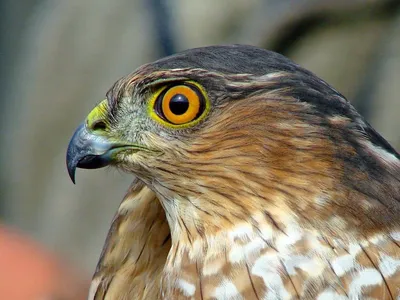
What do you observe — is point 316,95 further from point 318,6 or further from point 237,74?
point 318,6

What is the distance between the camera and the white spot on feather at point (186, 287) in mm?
959

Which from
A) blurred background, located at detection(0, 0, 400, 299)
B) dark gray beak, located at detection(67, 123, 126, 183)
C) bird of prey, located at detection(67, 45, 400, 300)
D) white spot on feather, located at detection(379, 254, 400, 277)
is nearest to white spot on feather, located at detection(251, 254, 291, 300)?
bird of prey, located at detection(67, 45, 400, 300)

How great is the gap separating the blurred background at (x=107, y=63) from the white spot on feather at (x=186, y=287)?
0.67 m

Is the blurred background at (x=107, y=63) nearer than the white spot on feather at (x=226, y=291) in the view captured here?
No

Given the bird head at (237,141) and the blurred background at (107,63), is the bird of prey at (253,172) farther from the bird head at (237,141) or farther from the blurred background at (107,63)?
the blurred background at (107,63)

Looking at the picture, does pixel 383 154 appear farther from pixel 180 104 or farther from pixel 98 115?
pixel 98 115

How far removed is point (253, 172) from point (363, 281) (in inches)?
7.3

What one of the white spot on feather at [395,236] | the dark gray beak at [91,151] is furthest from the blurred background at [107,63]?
the white spot on feather at [395,236]

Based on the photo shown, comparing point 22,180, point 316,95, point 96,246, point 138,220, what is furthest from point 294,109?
point 22,180

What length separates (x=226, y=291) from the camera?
3.11 ft

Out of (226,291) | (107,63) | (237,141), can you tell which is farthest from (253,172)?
(107,63)

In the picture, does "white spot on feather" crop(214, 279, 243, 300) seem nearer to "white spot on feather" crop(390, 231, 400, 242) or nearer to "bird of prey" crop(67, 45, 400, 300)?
"bird of prey" crop(67, 45, 400, 300)

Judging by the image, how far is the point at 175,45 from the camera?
6.42 feet

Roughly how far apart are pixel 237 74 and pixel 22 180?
172 cm
